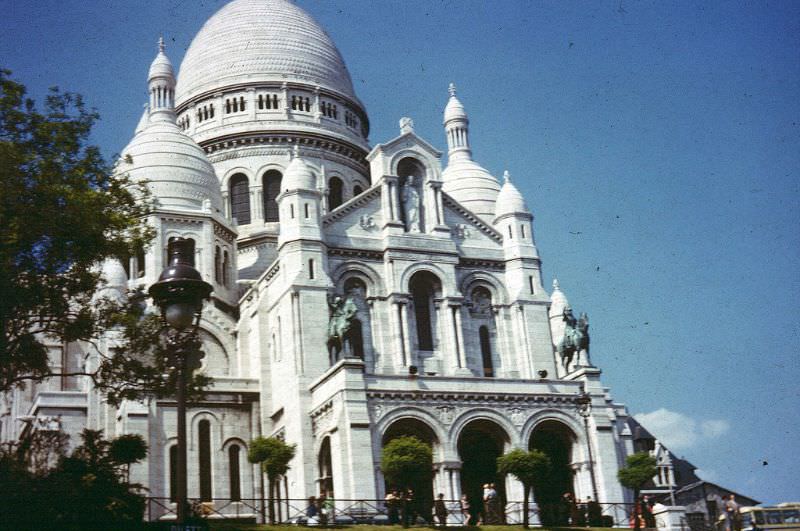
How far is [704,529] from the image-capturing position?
41.4 meters

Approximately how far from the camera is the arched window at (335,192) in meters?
72.4

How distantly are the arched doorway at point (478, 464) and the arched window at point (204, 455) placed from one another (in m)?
12.4

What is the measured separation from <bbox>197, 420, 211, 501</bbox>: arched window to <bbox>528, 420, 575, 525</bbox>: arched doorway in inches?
614

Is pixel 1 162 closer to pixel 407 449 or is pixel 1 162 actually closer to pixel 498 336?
pixel 407 449

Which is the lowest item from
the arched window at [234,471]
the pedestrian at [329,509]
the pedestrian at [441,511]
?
the pedestrian at [441,511]

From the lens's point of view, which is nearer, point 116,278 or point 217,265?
point 116,278

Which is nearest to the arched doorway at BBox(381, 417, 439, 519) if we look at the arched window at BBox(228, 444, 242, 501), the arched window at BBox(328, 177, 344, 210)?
the arched window at BBox(228, 444, 242, 501)

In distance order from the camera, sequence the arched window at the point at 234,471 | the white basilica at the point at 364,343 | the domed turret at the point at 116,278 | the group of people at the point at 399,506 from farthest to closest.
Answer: the domed turret at the point at 116,278 < the arched window at the point at 234,471 < the white basilica at the point at 364,343 < the group of people at the point at 399,506

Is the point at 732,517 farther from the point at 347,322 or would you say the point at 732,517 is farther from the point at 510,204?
the point at 510,204

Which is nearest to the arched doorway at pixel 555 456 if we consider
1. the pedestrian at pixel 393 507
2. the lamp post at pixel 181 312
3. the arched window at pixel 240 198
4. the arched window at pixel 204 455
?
the pedestrian at pixel 393 507

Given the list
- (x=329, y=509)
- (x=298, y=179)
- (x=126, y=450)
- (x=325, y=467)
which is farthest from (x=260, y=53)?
(x=126, y=450)

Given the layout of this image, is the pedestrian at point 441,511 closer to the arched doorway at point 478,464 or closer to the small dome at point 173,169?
the arched doorway at point 478,464

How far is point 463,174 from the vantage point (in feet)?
230

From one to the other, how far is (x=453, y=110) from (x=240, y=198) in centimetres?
1545
